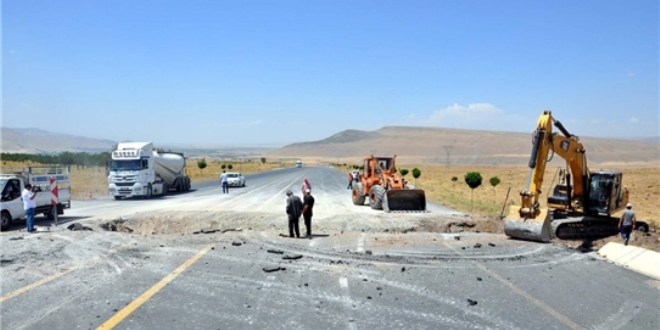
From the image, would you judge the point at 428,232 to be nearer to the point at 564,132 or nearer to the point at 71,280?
the point at 564,132

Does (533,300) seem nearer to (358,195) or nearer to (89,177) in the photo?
(358,195)

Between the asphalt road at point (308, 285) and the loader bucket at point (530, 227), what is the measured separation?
1.20ft

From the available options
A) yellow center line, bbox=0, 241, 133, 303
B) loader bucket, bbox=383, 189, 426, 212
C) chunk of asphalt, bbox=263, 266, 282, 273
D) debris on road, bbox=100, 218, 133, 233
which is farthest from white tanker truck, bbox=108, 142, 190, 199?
chunk of asphalt, bbox=263, 266, 282, 273

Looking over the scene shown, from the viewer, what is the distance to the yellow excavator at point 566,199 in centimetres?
1630

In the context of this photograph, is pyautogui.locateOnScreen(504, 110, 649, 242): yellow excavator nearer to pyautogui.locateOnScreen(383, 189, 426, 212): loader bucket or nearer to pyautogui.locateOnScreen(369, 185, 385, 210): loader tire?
pyautogui.locateOnScreen(383, 189, 426, 212): loader bucket

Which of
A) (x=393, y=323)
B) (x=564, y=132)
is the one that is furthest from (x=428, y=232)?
(x=393, y=323)

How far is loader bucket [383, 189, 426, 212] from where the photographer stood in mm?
25281

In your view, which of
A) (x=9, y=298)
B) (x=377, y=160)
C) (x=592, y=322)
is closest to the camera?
(x=592, y=322)

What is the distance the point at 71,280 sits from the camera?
1055cm

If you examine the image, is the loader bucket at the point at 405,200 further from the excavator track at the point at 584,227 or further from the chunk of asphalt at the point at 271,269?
the chunk of asphalt at the point at 271,269

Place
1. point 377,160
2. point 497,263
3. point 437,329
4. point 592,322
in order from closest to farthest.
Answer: point 437,329 < point 592,322 < point 497,263 < point 377,160

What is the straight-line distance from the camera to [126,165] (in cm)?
3497

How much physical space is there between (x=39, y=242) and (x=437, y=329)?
11589 mm

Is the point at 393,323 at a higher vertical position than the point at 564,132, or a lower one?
lower
